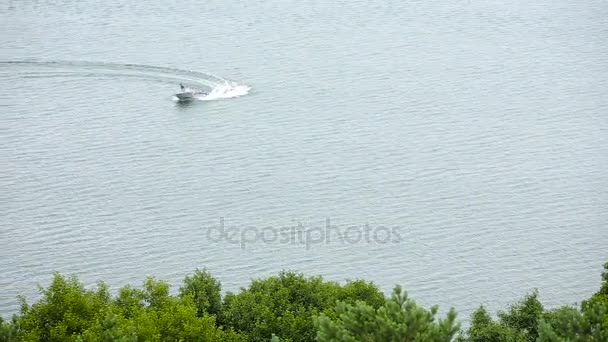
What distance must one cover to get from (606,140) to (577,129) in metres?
3.97

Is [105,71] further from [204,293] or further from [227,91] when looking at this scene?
[204,293]

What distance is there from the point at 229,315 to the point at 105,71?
70758 millimetres

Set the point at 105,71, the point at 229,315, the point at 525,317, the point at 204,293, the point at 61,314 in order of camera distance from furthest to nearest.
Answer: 1. the point at 105,71
2. the point at 525,317
3. the point at 204,293
4. the point at 229,315
5. the point at 61,314

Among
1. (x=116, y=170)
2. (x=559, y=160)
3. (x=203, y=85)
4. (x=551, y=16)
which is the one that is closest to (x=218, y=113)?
(x=203, y=85)

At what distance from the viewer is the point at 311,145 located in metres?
94.9

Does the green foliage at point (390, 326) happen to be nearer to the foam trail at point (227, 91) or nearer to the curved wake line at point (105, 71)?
the foam trail at point (227, 91)

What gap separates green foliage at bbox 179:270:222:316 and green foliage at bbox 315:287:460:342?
19.7m

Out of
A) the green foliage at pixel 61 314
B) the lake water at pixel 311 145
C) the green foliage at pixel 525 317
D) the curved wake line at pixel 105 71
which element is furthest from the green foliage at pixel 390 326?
the curved wake line at pixel 105 71

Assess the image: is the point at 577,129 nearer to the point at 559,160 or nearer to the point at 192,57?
the point at 559,160

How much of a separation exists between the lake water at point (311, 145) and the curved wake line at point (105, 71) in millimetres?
352

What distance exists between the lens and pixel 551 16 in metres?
140

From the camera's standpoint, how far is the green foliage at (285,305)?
4878 cm

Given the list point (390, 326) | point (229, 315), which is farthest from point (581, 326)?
point (229, 315)

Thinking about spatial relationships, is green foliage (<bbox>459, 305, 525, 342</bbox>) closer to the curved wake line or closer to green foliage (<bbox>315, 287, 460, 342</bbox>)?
green foliage (<bbox>315, 287, 460, 342</bbox>)
